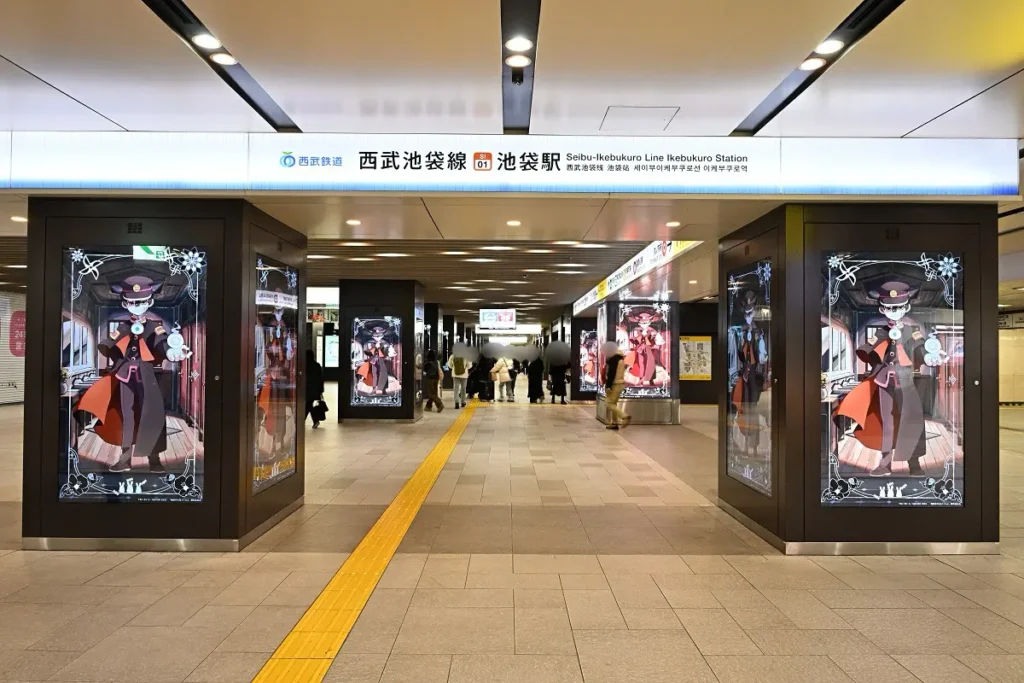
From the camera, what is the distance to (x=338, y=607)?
4062 mm

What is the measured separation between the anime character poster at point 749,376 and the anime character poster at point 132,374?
4458 mm

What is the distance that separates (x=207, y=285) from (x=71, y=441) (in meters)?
1.55

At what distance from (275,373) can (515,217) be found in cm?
248

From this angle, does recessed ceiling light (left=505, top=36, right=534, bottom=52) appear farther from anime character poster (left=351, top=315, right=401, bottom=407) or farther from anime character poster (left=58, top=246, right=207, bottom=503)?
anime character poster (left=351, top=315, right=401, bottom=407)

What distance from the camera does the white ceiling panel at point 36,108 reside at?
4109mm

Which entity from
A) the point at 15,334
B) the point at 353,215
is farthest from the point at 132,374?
the point at 15,334

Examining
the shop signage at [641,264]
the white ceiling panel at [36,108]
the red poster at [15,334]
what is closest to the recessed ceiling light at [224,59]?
the white ceiling panel at [36,108]

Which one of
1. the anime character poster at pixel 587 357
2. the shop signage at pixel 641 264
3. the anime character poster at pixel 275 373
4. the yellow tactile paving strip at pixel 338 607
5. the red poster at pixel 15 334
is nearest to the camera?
the yellow tactile paving strip at pixel 338 607

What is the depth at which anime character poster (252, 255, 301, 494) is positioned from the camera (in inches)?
225

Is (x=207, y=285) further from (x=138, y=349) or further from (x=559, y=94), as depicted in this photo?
(x=559, y=94)

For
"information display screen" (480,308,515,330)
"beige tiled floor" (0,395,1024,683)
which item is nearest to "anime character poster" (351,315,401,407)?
"beige tiled floor" (0,395,1024,683)

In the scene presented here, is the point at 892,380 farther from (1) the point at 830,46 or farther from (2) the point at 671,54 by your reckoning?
(2) the point at 671,54

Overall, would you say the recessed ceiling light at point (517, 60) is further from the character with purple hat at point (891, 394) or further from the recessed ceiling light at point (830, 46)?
the character with purple hat at point (891, 394)

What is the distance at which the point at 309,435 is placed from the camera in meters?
12.9
